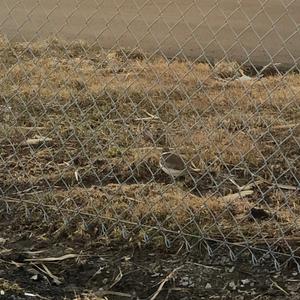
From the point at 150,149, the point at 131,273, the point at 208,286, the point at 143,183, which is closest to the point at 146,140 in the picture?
the point at 150,149

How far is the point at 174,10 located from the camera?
28.9 ft

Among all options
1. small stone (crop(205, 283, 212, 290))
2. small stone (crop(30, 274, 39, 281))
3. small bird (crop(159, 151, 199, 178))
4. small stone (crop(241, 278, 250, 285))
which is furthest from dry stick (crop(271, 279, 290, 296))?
small bird (crop(159, 151, 199, 178))

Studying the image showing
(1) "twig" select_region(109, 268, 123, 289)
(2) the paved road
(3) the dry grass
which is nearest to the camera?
(1) "twig" select_region(109, 268, 123, 289)

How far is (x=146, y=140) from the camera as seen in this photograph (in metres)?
4.60

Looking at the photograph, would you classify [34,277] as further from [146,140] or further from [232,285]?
[146,140]

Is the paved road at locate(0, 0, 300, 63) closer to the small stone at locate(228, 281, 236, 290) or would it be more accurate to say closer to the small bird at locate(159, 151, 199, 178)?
the small bird at locate(159, 151, 199, 178)

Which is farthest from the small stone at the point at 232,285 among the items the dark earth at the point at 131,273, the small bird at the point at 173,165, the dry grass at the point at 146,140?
the small bird at the point at 173,165

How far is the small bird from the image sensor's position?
159 inches

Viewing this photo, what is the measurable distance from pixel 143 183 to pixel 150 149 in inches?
17.3

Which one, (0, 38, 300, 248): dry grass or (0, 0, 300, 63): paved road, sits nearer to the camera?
(0, 38, 300, 248): dry grass

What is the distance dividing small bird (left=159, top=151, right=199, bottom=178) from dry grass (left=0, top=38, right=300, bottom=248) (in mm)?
52

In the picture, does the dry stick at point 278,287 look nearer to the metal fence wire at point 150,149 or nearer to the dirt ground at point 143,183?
the dirt ground at point 143,183

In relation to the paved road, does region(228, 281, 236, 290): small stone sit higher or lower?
higher

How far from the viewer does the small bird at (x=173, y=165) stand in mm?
4027
